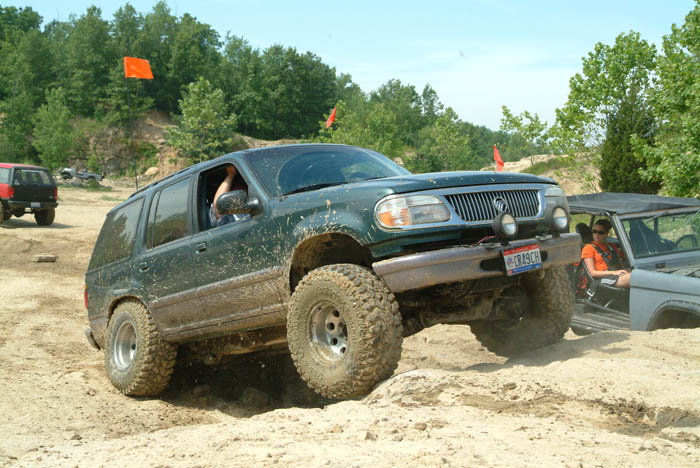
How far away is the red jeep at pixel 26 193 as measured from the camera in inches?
853

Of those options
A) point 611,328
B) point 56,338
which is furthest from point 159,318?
point 611,328

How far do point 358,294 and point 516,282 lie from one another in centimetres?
149

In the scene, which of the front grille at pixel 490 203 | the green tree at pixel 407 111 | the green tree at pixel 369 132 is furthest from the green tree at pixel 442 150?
the front grille at pixel 490 203

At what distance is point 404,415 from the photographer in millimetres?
3527

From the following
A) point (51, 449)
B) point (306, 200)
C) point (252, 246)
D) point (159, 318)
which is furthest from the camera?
point (159, 318)

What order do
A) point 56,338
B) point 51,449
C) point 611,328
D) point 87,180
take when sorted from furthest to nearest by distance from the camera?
1. point 87,180
2. point 56,338
3. point 611,328
4. point 51,449

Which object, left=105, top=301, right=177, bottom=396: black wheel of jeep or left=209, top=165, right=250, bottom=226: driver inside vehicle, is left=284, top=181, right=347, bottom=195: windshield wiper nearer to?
left=209, top=165, right=250, bottom=226: driver inside vehicle

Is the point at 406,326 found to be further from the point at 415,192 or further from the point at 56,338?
the point at 56,338

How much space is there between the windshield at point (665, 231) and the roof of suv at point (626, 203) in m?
0.10

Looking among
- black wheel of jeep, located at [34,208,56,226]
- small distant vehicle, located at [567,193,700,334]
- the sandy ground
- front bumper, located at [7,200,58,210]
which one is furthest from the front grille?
black wheel of jeep, located at [34,208,56,226]

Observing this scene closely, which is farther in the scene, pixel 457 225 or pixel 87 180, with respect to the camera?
pixel 87 180

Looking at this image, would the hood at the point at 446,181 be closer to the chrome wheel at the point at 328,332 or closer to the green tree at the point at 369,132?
the chrome wheel at the point at 328,332

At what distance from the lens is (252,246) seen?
4.84m

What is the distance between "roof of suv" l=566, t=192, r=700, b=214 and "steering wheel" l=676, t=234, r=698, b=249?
0.35 meters
